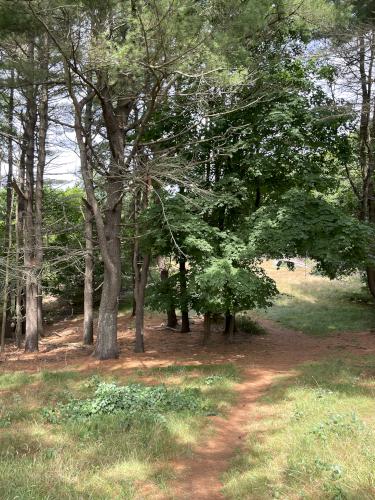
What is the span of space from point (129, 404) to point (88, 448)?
76.2 inches

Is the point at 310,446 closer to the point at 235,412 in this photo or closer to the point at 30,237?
the point at 235,412

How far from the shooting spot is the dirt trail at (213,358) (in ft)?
18.3

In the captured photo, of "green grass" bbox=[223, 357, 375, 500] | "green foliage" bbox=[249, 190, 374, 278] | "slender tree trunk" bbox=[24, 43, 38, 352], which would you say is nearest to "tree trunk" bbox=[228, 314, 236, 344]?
"green foliage" bbox=[249, 190, 374, 278]

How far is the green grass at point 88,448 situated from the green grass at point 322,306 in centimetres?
1177

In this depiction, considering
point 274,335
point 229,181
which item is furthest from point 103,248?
point 274,335

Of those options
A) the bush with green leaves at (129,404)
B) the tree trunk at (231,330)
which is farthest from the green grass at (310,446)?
the tree trunk at (231,330)

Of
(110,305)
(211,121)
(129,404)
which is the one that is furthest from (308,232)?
(129,404)

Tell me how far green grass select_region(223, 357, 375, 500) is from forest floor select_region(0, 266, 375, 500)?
0.02m

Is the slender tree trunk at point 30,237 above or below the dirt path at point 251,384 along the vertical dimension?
above

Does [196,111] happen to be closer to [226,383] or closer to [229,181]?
[229,181]

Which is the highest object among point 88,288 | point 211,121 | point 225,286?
point 211,121

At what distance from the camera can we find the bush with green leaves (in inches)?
284

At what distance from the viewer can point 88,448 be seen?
571cm

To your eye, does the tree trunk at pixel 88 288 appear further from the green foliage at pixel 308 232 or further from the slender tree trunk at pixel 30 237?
the green foliage at pixel 308 232
